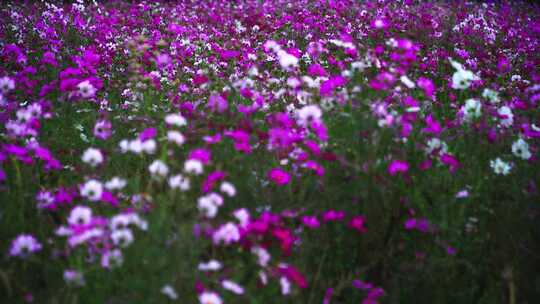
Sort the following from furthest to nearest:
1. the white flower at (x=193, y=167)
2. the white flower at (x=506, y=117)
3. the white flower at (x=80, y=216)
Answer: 1. the white flower at (x=506, y=117)
2. the white flower at (x=193, y=167)
3. the white flower at (x=80, y=216)

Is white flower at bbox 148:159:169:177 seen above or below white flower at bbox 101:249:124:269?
above

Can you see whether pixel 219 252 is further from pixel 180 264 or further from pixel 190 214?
pixel 180 264

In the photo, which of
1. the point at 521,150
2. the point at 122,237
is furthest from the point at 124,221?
the point at 521,150

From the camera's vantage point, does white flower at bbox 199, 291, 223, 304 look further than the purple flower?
No

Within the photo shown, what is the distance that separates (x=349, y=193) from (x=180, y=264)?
0.91 m

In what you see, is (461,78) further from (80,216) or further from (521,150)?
(80,216)

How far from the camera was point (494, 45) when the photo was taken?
6.05 m

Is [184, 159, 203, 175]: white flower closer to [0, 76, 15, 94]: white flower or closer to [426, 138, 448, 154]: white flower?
[426, 138, 448, 154]: white flower

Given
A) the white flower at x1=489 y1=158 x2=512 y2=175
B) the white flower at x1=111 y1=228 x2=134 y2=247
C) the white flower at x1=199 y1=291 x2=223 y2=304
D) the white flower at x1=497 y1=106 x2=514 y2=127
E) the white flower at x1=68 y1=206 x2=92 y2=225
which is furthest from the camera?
the white flower at x1=497 y1=106 x2=514 y2=127

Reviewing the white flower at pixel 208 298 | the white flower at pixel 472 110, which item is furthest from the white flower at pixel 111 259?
the white flower at pixel 472 110

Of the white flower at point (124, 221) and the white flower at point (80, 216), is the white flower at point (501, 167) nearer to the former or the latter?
the white flower at point (124, 221)

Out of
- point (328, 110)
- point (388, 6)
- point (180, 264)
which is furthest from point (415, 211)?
point (388, 6)

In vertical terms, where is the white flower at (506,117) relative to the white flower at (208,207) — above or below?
above

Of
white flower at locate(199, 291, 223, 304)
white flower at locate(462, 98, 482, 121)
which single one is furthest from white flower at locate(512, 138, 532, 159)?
white flower at locate(199, 291, 223, 304)
